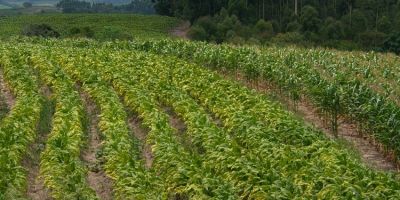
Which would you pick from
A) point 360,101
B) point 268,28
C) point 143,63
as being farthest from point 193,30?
point 360,101

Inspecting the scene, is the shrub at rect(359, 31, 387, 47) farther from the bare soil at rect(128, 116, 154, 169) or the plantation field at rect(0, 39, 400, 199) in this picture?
the bare soil at rect(128, 116, 154, 169)

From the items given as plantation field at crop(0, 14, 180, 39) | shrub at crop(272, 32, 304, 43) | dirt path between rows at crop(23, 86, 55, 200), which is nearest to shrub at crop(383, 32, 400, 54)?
shrub at crop(272, 32, 304, 43)

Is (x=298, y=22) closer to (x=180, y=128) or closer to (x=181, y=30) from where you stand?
(x=181, y=30)

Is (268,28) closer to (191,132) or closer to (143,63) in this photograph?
(143,63)

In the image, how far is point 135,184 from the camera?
39.8 feet

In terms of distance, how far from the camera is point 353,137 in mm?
18781

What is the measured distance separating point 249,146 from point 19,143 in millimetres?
5669

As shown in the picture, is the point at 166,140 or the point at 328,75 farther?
the point at 328,75

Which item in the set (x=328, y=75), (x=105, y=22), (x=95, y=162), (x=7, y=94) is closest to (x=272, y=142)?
(x=95, y=162)

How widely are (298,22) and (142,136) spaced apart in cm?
5112

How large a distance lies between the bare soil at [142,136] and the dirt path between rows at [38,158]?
8.23 ft

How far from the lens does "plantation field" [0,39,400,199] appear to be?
467 inches

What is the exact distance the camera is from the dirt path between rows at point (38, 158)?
12942 mm

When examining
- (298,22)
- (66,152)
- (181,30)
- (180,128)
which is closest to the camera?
(66,152)
